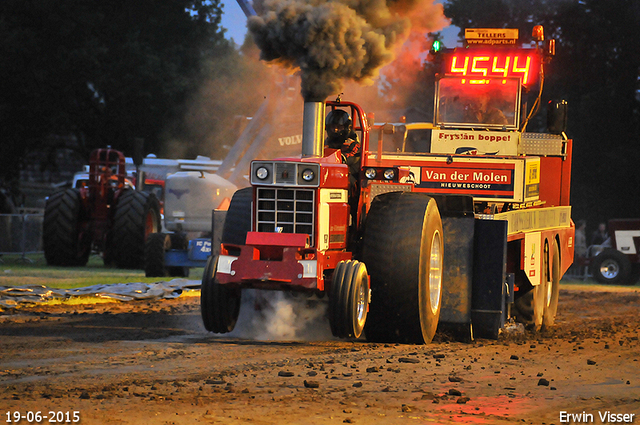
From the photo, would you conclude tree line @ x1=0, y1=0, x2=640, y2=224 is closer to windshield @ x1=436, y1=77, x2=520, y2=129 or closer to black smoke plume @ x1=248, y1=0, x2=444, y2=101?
windshield @ x1=436, y1=77, x2=520, y2=129

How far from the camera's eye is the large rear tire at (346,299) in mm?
9484

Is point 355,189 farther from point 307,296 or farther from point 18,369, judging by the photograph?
point 18,369

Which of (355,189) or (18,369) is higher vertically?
(355,189)

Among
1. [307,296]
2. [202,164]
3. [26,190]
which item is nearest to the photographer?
[307,296]

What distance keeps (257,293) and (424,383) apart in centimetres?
338

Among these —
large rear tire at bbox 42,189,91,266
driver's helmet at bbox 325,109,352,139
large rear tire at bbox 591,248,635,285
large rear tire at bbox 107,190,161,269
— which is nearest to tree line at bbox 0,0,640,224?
large rear tire at bbox 591,248,635,285

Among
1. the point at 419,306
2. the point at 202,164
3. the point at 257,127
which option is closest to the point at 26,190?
the point at 202,164

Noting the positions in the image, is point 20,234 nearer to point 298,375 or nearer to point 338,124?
point 338,124

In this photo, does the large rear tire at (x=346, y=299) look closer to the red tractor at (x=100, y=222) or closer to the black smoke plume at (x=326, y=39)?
the black smoke plume at (x=326, y=39)

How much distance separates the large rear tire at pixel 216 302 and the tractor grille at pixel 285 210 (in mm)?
774

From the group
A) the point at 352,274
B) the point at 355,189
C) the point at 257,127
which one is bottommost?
the point at 352,274

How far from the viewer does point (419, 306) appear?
9.96 metres

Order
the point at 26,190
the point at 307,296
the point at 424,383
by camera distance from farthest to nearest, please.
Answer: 1. the point at 26,190
2. the point at 307,296
3. the point at 424,383

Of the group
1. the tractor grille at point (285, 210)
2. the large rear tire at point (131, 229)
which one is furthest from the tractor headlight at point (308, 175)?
the large rear tire at point (131, 229)
